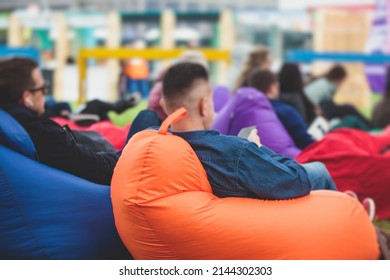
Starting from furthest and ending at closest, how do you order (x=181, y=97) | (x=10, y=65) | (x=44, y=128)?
1. (x=10, y=65)
2. (x=44, y=128)
3. (x=181, y=97)

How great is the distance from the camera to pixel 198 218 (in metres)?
2.79

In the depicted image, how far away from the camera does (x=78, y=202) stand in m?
3.28

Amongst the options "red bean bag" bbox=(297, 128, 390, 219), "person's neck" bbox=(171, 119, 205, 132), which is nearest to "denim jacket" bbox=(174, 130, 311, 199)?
"person's neck" bbox=(171, 119, 205, 132)

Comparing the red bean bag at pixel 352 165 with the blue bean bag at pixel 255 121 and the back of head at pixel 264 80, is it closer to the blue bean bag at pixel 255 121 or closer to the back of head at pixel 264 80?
the blue bean bag at pixel 255 121

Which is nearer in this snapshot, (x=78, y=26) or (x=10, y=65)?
Result: (x=10, y=65)

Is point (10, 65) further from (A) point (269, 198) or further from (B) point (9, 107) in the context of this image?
(A) point (269, 198)

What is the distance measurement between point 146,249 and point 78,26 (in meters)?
14.3

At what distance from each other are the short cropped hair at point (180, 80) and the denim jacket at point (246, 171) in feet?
1.05

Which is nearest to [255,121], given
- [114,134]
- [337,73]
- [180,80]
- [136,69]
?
[114,134]

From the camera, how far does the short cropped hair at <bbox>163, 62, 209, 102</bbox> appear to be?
10.5 ft

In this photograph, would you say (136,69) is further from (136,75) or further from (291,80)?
(291,80)

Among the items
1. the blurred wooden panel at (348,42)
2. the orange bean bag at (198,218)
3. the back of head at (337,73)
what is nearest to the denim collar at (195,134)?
the orange bean bag at (198,218)

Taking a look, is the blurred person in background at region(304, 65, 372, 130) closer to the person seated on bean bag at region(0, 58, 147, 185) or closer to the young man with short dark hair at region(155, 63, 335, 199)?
the person seated on bean bag at region(0, 58, 147, 185)
